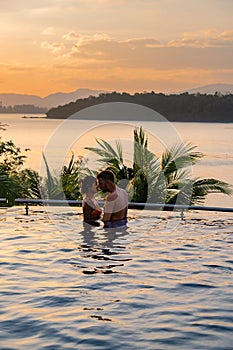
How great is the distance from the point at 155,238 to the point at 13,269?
117 inches

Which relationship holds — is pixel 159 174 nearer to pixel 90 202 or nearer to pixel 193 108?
pixel 90 202

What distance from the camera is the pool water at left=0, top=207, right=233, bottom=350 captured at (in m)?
5.53

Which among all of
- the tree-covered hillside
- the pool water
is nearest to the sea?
the pool water

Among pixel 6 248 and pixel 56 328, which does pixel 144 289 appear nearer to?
pixel 56 328

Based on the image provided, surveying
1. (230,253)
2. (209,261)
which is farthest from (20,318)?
(230,253)

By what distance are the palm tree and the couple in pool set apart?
20.1 ft

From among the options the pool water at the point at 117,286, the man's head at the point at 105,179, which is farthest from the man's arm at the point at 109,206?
the pool water at the point at 117,286

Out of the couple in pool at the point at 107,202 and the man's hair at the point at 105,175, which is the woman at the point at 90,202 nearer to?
the couple in pool at the point at 107,202

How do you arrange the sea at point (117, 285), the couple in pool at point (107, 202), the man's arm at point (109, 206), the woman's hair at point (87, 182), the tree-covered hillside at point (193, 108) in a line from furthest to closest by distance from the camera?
the tree-covered hillside at point (193, 108) < the woman's hair at point (87, 182) < the man's arm at point (109, 206) < the couple in pool at point (107, 202) < the sea at point (117, 285)

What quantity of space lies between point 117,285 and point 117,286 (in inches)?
1.7

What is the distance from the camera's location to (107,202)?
1085 centimetres

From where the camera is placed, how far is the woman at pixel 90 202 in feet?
35.9

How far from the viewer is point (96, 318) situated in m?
6.00

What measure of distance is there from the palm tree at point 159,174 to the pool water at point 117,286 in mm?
5781
